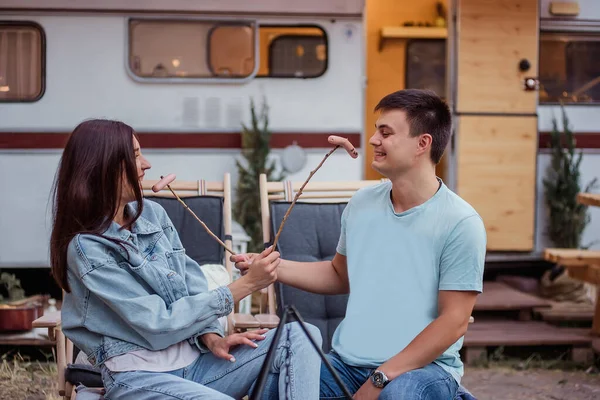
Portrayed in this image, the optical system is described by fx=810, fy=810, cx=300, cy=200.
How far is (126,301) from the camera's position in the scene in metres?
2.30

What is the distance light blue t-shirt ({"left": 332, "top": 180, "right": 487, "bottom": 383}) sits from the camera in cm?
252

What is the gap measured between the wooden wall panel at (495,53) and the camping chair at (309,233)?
2553mm

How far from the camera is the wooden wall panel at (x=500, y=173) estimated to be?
6.37m

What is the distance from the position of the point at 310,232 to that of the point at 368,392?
1582 mm

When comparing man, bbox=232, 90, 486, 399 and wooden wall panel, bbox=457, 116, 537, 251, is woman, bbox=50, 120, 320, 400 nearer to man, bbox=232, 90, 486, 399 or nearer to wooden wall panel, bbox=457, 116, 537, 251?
man, bbox=232, 90, 486, 399

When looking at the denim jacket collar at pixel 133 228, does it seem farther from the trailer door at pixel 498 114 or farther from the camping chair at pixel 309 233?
the trailer door at pixel 498 114

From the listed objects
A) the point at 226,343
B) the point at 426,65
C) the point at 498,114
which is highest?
the point at 426,65

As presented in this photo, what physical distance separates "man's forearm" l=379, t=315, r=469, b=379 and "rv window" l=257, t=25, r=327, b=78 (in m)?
Answer: 3.68

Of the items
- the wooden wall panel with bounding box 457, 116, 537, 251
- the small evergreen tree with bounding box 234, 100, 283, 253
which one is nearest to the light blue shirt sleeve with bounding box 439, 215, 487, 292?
the small evergreen tree with bounding box 234, 100, 283, 253

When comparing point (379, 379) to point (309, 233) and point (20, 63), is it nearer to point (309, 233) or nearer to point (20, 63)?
point (309, 233)

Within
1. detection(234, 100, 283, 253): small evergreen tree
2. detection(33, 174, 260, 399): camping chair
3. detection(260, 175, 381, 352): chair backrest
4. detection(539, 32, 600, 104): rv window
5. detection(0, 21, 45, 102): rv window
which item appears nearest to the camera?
detection(260, 175, 381, 352): chair backrest

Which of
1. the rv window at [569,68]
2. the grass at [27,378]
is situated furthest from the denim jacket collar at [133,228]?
the rv window at [569,68]

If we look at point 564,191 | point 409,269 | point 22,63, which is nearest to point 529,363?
point 564,191

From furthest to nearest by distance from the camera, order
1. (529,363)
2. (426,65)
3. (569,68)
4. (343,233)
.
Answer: (426,65), (569,68), (529,363), (343,233)
